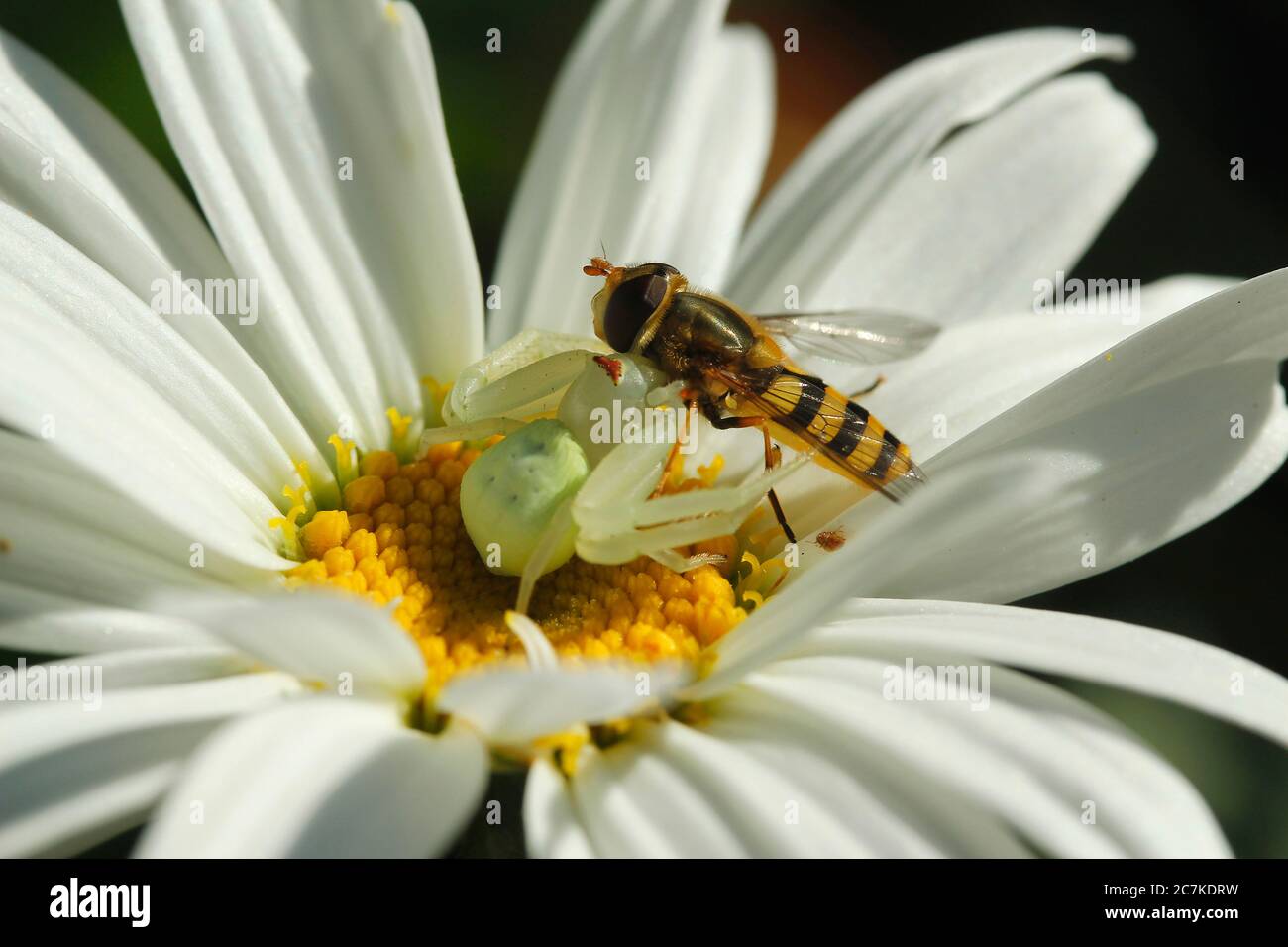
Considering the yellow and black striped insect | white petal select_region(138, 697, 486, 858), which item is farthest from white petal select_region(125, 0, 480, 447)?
white petal select_region(138, 697, 486, 858)

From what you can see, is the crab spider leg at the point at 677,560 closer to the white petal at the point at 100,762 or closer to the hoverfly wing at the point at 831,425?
the hoverfly wing at the point at 831,425

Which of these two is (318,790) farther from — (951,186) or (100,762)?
(951,186)

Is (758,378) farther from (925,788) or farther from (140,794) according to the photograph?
(140,794)

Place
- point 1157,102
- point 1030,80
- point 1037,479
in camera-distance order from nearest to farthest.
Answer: point 1037,479
point 1030,80
point 1157,102

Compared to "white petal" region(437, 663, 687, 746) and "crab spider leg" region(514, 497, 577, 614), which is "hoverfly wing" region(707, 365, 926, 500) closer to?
"crab spider leg" region(514, 497, 577, 614)

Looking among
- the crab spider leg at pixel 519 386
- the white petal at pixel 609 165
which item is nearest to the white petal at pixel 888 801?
the crab spider leg at pixel 519 386

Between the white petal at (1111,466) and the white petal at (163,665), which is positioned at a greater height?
the white petal at (1111,466)
